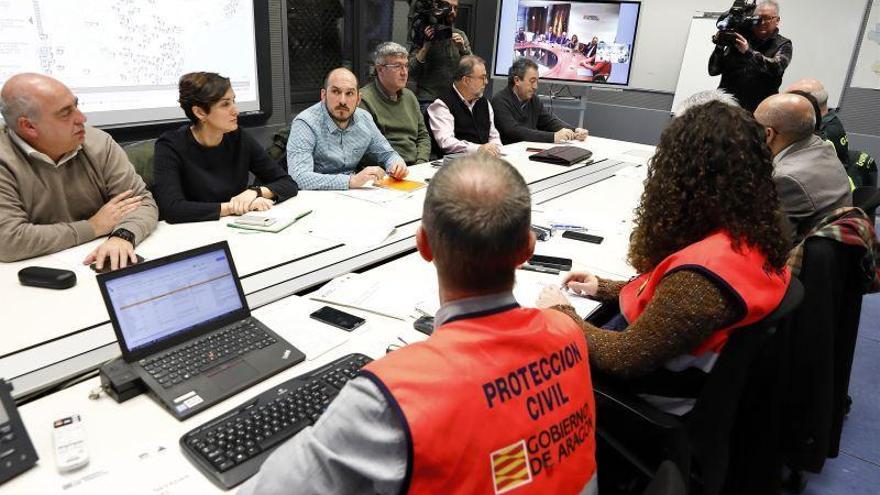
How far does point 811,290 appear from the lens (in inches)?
60.0

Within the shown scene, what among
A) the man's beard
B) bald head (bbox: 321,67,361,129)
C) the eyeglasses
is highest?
the eyeglasses

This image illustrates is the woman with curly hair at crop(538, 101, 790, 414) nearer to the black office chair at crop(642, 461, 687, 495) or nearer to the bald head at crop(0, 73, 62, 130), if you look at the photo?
the black office chair at crop(642, 461, 687, 495)

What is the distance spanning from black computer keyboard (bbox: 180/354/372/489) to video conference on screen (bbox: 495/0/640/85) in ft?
16.7

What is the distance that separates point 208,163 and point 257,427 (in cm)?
166

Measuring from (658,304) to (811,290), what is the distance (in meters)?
0.62

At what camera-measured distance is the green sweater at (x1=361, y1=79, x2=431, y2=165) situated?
353 centimetres

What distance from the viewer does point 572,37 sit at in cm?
561

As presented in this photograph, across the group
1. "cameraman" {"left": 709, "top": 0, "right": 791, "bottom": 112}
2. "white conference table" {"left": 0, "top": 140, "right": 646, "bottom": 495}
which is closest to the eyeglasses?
"white conference table" {"left": 0, "top": 140, "right": 646, "bottom": 495}

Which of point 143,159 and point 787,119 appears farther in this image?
point 143,159

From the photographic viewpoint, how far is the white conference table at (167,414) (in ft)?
3.10

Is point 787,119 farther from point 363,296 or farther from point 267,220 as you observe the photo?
point 267,220

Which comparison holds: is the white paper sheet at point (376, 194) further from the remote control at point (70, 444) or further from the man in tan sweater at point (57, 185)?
the remote control at point (70, 444)

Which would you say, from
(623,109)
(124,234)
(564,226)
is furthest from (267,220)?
(623,109)

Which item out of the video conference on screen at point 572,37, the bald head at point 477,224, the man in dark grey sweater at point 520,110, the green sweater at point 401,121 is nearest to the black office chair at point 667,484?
the bald head at point 477,224
